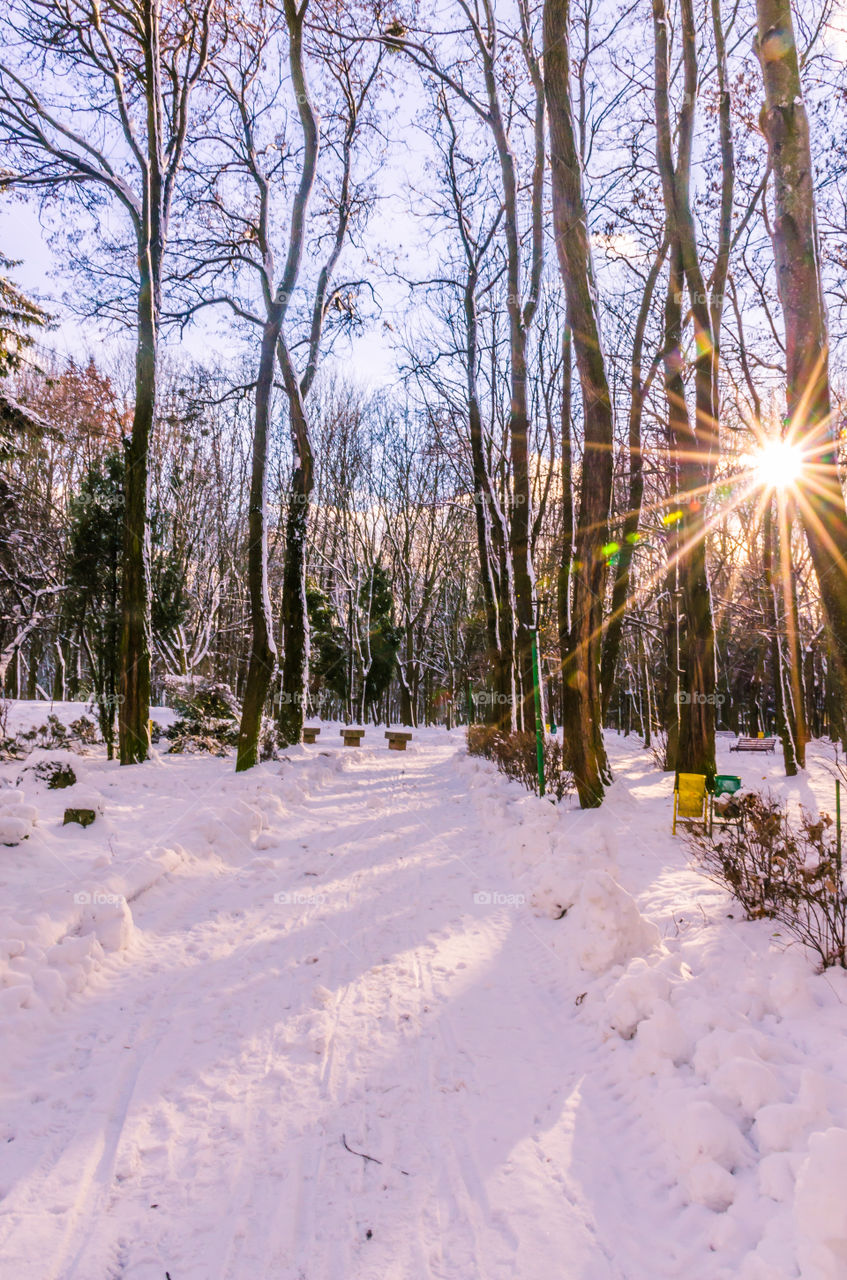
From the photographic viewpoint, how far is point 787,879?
12.9ft

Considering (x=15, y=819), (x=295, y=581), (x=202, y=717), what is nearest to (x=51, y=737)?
(x=202, y=717)

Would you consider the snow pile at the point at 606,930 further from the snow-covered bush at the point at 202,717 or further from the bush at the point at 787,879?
the snow-covered bush at the point at 202,717

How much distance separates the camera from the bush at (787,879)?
3.37m

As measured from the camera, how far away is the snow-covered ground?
204 centimetres

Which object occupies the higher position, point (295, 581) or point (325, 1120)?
point (295, 581)

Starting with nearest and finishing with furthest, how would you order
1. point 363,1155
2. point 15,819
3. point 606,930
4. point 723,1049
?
1. point 363,1155
2. point 723,1049
3. point 606,930
4. point 15,819

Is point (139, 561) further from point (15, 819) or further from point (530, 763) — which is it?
point (530, 763)

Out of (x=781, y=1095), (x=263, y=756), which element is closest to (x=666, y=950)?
(x=781, y=1095)

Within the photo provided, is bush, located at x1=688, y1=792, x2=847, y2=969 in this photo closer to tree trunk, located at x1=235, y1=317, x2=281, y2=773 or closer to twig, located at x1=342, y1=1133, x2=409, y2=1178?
twig, located at x1=342, y1=1133, x2=409, y2=1178

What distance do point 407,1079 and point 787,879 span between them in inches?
103

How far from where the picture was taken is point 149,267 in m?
10.9

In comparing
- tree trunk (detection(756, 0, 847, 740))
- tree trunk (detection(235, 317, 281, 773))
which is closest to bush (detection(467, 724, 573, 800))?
tree trunk (detection(235, 317, 281, 773))

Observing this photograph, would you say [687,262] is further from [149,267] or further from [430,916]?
[430,916]

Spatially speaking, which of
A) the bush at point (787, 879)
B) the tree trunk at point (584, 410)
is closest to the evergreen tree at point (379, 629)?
the tree trunk at point (584, 410)
